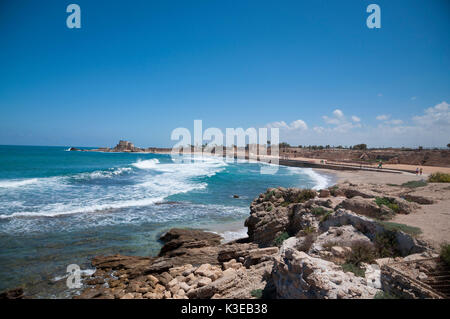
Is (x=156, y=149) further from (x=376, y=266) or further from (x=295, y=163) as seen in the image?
(x=376, y=266)

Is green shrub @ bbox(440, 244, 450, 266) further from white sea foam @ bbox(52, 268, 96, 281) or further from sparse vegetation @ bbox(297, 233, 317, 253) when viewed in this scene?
white sea foam @ bbox(52, 268, 96, 281)

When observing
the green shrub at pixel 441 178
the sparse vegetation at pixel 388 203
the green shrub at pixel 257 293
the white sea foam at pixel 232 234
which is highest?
the green shrub at pixel 441 178

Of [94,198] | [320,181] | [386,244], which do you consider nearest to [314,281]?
[386,244]

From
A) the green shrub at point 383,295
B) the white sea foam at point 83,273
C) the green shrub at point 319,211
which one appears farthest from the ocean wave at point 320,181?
the white sea foam at point 83,273

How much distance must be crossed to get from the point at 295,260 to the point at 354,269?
50.7 inches

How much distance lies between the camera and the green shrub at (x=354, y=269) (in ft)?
15.7

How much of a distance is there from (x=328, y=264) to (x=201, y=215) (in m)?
13.1

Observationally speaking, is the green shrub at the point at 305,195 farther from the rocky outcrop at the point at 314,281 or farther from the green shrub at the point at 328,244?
the rocky outcrop at the point at 314,281

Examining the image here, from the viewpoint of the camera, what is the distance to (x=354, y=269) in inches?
193

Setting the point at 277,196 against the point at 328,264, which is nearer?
the point at 328,264

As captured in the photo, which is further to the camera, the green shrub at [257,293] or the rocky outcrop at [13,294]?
the rocky outcrop at [13,294]

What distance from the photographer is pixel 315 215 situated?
8.67m

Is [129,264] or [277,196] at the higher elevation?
[277,196]
